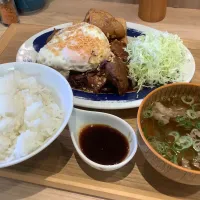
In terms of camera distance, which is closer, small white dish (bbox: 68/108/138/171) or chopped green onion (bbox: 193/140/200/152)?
chopped green onion (bbox: 193/140/200/152)

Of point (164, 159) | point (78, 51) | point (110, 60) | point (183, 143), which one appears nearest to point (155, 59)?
point (110, 60)

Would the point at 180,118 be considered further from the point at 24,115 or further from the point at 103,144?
the point at 24,115

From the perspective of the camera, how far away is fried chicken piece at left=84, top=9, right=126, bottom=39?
1612 millimetres

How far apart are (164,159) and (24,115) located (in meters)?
0.59

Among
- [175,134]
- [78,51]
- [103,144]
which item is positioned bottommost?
[103,144]

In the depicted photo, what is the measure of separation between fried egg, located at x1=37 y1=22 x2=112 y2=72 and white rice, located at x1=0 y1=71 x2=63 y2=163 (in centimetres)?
20

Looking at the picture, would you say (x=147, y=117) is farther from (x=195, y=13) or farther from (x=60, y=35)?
(x=195, y=13)

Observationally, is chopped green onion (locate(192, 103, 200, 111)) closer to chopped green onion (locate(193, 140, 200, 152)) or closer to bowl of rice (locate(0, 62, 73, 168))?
chopped green onion (locate(193, 140, 200, 152))

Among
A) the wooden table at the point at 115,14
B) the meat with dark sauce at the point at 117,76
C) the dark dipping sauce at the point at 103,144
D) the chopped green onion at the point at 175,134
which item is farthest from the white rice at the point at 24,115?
the wooden table at the point at 115,14

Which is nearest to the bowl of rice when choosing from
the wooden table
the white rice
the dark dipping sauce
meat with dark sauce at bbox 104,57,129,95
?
the white rice

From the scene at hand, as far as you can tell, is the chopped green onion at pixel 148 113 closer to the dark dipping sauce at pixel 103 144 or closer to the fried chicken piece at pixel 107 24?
the dark dipping sauce at pixel 103 144

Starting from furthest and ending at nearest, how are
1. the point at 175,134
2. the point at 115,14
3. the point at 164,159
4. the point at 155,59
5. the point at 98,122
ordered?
the point at 115,14 < the point at 155,59 < the point at 98,122 < the point at 175,134 < the point at 164,159

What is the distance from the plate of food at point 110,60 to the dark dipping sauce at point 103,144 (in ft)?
0.47

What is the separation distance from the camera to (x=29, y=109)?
118cm
